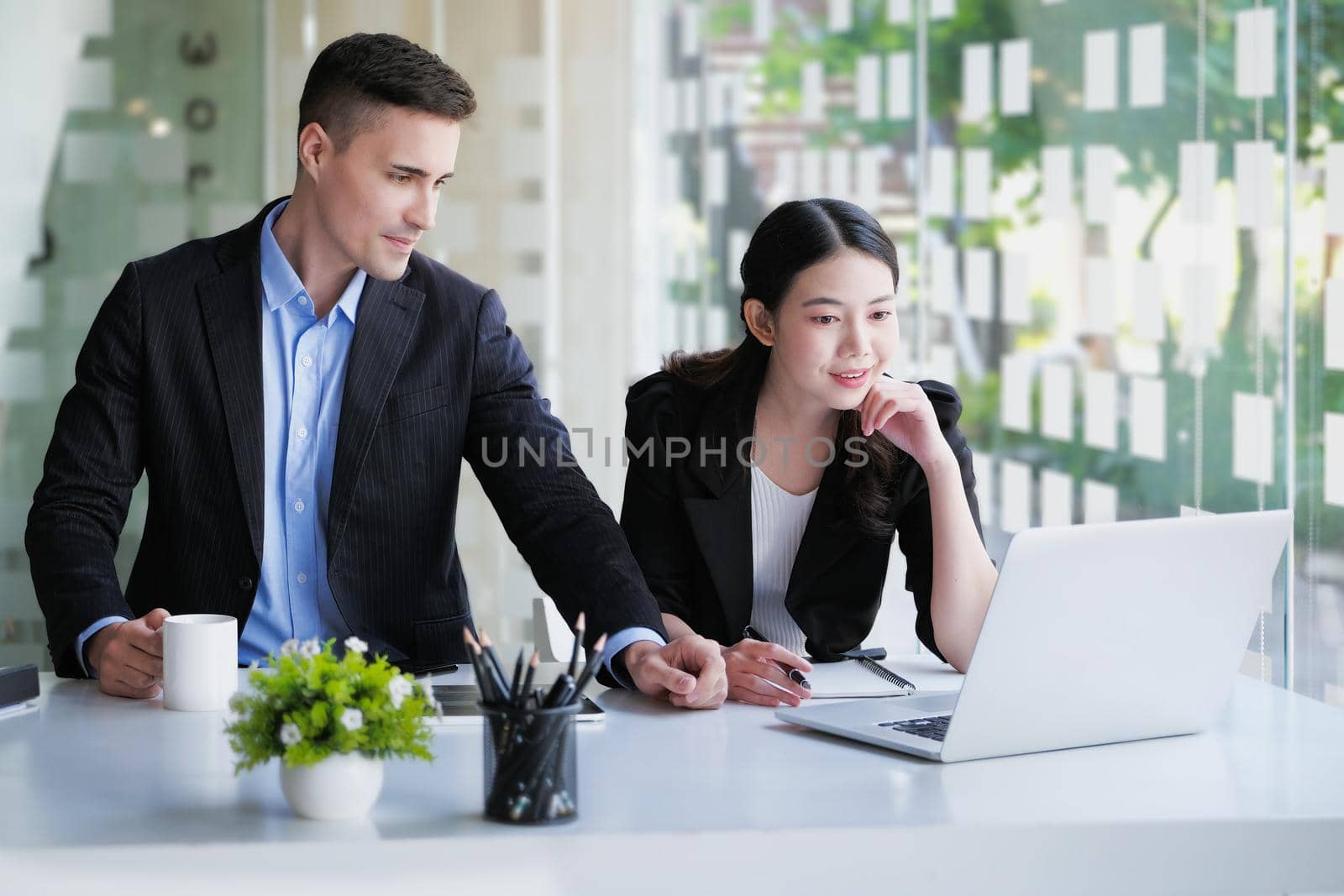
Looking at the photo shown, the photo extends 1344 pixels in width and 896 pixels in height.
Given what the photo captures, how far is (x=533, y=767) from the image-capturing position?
46.0 inches

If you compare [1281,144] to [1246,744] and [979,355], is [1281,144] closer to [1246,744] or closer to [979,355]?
[1246,744]

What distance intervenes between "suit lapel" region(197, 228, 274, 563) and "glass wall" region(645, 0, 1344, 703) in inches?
40.8

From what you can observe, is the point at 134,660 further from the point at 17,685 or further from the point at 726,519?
the point at 726,519

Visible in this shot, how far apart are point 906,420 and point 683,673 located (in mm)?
582

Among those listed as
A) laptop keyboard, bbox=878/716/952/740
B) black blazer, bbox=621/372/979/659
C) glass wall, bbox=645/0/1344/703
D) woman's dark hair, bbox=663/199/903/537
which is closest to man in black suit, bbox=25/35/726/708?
black blazer, bbox=621/372/979/659

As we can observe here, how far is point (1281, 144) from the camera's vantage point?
8.96ft

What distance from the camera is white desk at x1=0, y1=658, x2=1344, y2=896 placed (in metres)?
1.12

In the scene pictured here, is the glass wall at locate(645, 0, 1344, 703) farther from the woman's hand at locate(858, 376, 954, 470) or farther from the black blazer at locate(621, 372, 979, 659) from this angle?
the woman's hand at locate(858, 376, 954, 470)

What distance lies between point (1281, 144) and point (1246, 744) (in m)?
1.68

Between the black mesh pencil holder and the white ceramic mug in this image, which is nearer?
the black mesh pencil holder

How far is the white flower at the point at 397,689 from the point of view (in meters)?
1.17

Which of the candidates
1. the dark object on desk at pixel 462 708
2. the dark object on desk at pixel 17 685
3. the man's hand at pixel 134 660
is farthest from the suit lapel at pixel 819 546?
the dark object on desk at pixel 17 685

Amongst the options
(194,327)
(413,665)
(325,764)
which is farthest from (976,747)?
(194,327)

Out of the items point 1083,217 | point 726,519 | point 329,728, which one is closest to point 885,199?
point 1083,217
